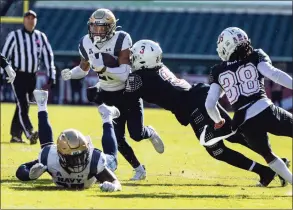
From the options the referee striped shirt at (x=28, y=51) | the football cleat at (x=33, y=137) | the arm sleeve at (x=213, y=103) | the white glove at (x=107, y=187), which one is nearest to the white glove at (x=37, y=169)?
the white glove at (x=107, y=187)

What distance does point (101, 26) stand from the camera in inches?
308

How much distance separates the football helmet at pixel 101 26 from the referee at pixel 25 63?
3203mm

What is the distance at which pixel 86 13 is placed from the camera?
30.1 metres

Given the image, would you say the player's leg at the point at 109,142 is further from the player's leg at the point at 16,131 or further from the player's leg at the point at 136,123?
the player's leg at the point at 16,131

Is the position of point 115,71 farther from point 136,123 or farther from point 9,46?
point 9,46

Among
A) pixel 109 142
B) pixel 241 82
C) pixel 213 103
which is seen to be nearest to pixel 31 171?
pixel 109 142

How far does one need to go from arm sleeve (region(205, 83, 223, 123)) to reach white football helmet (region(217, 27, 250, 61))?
24cm

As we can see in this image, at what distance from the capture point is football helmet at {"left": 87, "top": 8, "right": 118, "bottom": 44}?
7824 mm

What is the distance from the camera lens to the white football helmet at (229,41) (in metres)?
6.98

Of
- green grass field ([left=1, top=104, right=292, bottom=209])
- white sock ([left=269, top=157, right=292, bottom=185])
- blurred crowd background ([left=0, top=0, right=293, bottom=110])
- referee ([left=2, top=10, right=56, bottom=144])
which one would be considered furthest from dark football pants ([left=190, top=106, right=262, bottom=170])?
blurred crowd background ([left=0, top=0, right=293, bottom=110])

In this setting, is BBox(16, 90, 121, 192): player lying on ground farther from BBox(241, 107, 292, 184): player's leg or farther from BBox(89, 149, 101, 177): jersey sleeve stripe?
BBox(241, 107, 292, 184): player's leg

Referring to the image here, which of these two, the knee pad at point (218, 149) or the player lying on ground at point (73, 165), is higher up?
the player lying on ground at point (73, 165)

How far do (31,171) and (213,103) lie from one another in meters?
1.47

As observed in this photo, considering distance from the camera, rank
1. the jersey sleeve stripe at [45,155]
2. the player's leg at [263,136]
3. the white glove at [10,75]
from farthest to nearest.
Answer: the white glove at [10,75]
the player's leg at [263,136]
the jersey sleeve stripe at [45,155]
